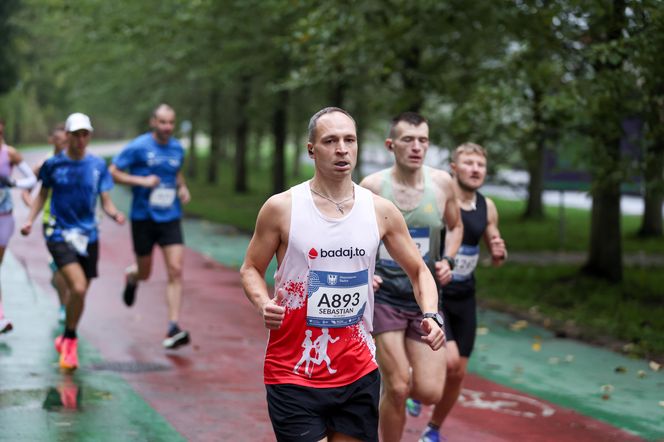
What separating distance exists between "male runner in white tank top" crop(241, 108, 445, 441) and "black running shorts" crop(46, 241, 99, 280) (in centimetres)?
475

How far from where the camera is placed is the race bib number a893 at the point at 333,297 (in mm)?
4820

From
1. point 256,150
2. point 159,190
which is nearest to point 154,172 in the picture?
point 159,190

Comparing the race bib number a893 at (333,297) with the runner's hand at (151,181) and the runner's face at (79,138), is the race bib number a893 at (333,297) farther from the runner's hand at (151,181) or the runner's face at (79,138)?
the runner's hand at (151,181)

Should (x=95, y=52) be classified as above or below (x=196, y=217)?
above

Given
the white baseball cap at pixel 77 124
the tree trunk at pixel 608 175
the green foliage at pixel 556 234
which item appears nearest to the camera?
the white baseball cap at pixel 77 124

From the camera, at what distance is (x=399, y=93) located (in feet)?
59.7

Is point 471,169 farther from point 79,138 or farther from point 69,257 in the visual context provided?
point 69,257

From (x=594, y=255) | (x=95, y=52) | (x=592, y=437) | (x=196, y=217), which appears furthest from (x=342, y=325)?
(x=95, y=52)

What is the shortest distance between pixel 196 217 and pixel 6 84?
36.1 m

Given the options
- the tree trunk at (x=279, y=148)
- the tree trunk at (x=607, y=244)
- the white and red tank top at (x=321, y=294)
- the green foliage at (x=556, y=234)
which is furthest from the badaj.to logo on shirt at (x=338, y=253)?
the tree trunk at (x=279, y=148)

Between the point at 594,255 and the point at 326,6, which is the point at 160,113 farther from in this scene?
the point at 594,255

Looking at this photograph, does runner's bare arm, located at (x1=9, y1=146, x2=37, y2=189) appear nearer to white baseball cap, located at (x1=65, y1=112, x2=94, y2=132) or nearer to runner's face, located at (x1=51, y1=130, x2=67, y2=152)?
runner's face, located at (x1=51, y1=130, x2=67, y2=152)

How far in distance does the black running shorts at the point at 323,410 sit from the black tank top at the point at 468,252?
8.96ft

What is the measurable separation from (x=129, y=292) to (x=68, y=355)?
2610 millimetres
